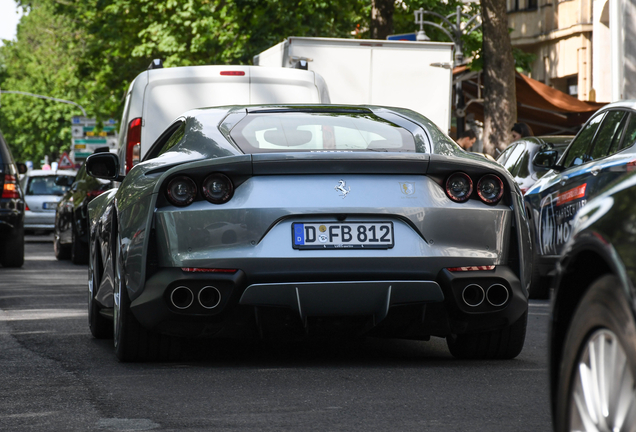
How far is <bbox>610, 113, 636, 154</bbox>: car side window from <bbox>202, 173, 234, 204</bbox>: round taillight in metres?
3.78

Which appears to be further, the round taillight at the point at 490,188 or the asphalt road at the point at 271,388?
the round taillight at the point at 490,188

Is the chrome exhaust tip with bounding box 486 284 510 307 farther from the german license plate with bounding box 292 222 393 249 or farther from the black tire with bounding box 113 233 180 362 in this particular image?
the black tire with bounding box 113 233 180 362

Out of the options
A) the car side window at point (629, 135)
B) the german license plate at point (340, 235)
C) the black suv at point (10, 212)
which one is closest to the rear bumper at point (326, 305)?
the german license plate at point (340, 235)

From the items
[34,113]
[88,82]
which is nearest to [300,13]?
[88,82]

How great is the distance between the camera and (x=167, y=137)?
7.14 m

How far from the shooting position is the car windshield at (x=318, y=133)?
6.28 meters

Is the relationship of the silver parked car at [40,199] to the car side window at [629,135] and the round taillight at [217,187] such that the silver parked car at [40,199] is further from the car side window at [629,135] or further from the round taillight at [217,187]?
the round taillight at [217,187]

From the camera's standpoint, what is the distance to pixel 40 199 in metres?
28.5

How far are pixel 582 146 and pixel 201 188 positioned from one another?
15.4 feet

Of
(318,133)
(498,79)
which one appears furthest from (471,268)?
(498,79)

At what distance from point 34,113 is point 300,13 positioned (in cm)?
4902

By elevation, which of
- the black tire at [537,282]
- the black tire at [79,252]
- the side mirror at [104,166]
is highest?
the side mirror at [104,166]

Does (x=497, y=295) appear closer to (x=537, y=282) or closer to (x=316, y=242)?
(x=316, y=242)

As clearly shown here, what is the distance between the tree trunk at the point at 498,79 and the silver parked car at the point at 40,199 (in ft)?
35.4
